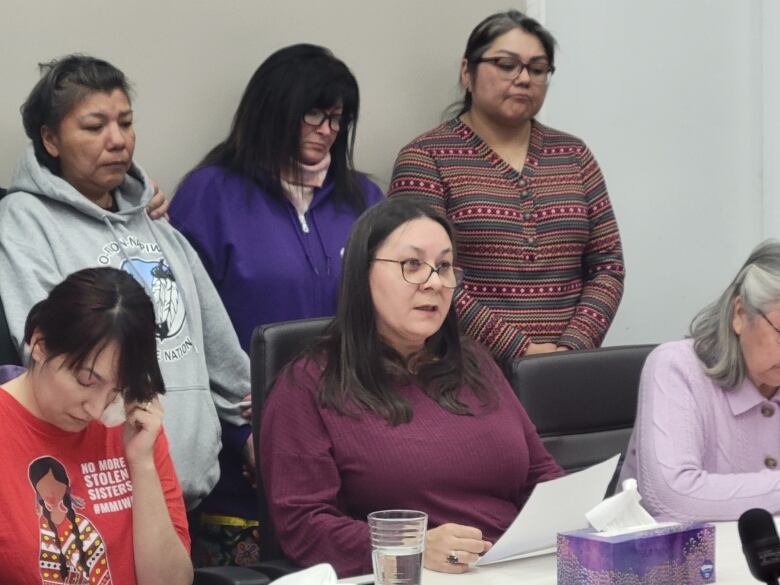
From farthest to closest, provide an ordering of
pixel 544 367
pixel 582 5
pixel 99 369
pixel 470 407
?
1. pixel 582 5
2. pixel 544 367
3. pixel 470 407
4. pixel 99 369

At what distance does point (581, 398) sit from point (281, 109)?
3.56ft

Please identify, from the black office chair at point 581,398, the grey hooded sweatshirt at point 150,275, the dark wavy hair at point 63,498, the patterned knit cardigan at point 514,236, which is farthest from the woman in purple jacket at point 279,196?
the dark wavy hair at point 63,498

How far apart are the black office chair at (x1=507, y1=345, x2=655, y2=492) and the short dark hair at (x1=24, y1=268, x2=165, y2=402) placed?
0.93 metres

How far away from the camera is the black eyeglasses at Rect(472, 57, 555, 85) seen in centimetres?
359

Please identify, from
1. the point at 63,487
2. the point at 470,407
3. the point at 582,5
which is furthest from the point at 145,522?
the point at 582,5

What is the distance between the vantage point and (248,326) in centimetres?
318

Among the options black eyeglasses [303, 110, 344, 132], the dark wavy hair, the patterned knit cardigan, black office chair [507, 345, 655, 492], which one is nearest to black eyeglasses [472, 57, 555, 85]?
the patterned knit cardigan

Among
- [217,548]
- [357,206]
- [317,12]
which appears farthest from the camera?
[317,12]

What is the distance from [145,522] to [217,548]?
107 centimetres

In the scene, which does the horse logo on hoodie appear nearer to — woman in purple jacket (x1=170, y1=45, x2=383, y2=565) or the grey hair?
woman in purple jacket (x1=170, y1=45, x2=383, y2=565)

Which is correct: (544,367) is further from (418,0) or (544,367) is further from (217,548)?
(418,0)

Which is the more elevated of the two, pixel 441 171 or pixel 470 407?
pixel 441 171

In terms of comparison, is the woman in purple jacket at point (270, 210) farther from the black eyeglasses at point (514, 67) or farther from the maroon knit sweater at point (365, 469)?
the maroon knit sweater at point (365, 469)

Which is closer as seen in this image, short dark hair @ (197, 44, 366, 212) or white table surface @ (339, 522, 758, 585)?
white table surface @ (339, 522, 758, 585)
